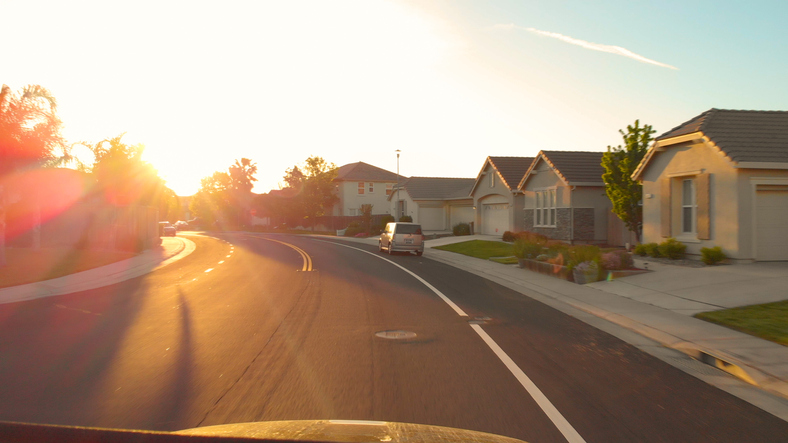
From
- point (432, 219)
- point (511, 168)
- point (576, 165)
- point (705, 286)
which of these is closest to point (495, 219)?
point (511, 168)

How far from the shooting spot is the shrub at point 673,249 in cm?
1802

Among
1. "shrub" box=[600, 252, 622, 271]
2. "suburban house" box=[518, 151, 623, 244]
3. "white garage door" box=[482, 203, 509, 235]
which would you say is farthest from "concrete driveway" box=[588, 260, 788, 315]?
"white garage door" box=[482, 203, 509, 235]

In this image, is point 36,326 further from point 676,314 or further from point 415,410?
point 676,314

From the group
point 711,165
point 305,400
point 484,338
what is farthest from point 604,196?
point 305,400

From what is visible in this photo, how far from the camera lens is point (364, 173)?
237 feet

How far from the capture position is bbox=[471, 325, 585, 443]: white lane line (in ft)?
16.0

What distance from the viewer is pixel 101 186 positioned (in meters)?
33.5

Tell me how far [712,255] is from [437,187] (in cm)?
4059

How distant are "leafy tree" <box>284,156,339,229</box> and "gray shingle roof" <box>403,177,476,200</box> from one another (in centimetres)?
1410

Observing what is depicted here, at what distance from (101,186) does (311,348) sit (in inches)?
1187

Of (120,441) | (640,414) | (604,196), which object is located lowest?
(640,414)

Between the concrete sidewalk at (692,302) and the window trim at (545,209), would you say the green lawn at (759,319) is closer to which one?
the concrete sidewalk at (692,302)

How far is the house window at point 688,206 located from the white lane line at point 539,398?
1287 cm

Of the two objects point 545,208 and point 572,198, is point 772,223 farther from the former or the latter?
point 545,208
